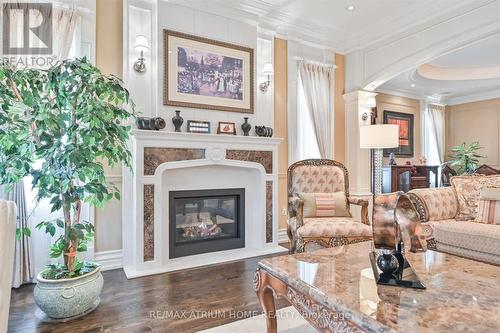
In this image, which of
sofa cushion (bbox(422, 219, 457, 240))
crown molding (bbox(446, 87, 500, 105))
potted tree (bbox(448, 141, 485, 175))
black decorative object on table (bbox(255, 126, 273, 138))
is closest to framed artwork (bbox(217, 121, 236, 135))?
black decorative object on table (bbox(255, 126, 273, 138))

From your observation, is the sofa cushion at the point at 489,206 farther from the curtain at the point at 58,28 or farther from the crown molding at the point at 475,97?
the crown molding at the point at 475,97

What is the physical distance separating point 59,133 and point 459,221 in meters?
3.75

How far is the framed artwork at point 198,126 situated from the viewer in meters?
3.33

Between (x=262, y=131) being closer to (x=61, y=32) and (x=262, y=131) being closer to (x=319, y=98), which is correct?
(x=319, y=98)

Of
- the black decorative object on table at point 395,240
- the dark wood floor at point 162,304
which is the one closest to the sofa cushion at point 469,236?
the black decorative object on table at point 395,240

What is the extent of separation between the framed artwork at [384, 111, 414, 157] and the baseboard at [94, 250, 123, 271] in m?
5.55

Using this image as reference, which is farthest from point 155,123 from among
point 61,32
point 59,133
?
point 61,32

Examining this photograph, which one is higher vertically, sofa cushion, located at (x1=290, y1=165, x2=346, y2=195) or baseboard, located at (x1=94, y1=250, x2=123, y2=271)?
sofa cushion, located at (x1=290, y1=165, x2=346, y2=195)

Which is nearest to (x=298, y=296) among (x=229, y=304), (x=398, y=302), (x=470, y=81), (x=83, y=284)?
(x=398, y=302)

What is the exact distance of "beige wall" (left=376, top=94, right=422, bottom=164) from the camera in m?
6.31

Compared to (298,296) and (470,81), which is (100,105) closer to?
(298,296)

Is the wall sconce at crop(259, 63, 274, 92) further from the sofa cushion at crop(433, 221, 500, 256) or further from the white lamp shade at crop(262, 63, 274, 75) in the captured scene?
the sofa cushion at crop(433, 221, 500, 256)

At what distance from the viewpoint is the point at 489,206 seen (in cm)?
283

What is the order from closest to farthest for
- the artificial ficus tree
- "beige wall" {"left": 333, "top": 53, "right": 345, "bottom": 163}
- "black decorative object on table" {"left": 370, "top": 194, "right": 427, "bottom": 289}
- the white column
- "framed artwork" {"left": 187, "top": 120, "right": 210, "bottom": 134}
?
"black decorative object on table" {"left": 370, "top": 194, "right": 427, "bottom": 289} < the artificial ficus tree < "framed artwork" {"left": 187, "top": 120, "right": 210, "bottom": 134} < the white column < "beige wall" {"left": 333, "top": 53, "right": 345, "bottom": 163}
